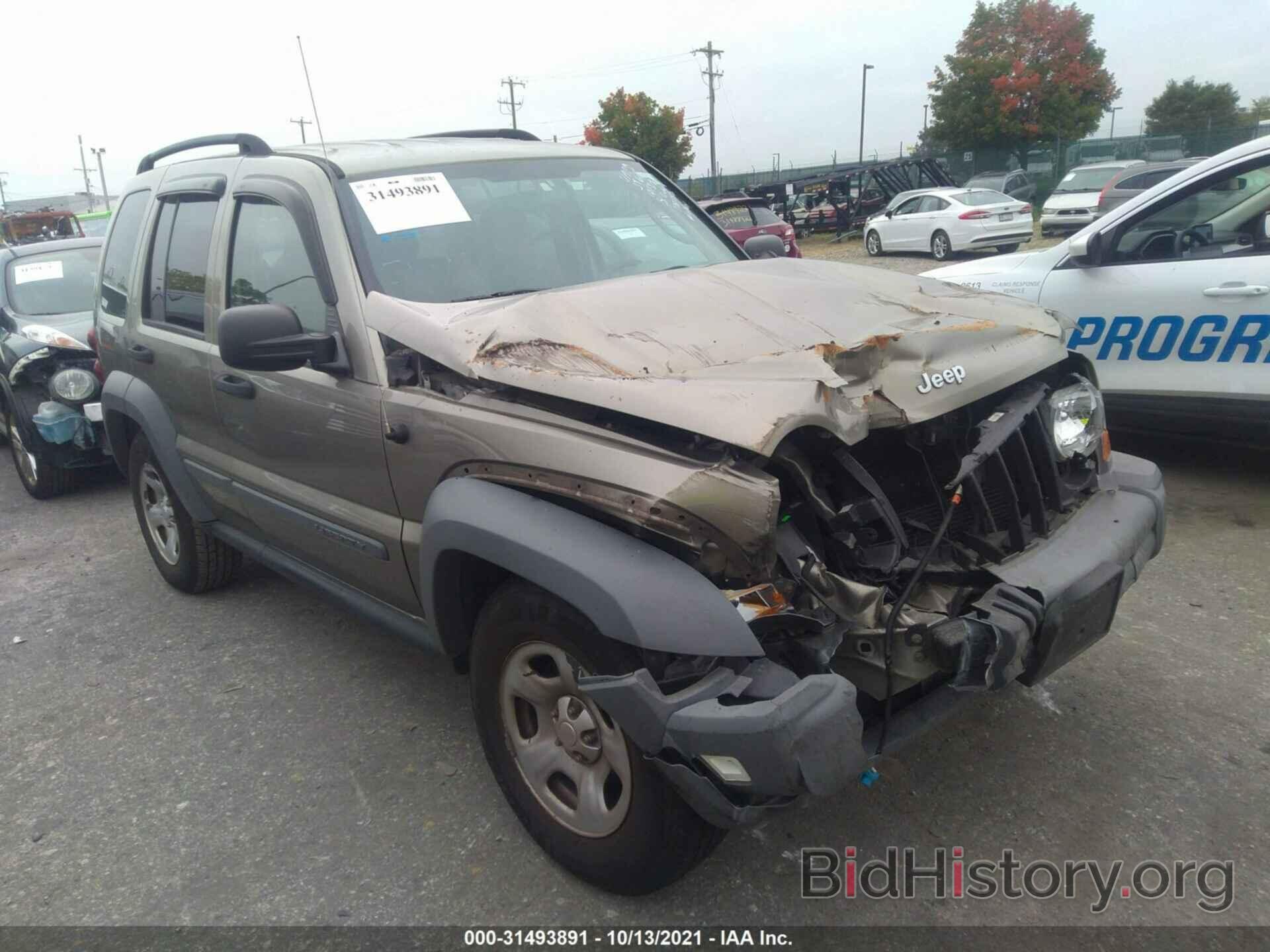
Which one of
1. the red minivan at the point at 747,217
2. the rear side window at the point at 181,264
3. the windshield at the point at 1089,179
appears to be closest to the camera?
the rear side window at the point at 181,264

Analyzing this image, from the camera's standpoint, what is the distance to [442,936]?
2.37 metres

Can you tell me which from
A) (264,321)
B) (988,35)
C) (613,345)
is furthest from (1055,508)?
(988,35)

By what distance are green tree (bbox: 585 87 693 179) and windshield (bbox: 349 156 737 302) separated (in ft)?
145

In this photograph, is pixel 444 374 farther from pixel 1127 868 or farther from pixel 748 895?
pixel 1127 868

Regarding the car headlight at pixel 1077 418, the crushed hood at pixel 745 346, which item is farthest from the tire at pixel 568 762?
the car headlight at pixel 1077 418

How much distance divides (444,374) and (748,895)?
164 centimetres

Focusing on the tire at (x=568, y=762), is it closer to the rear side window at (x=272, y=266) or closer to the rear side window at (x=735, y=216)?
the rear side window at (x=272, y=266)

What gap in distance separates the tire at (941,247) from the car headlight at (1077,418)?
→ 17.2 meters

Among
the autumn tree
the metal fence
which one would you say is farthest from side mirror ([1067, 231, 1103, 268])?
the autumn tree

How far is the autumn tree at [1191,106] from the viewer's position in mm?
54812

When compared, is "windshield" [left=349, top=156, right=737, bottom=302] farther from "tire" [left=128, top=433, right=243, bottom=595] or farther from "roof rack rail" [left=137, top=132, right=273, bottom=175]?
"tire" [left=128, top=433, right=243, bottom=595]

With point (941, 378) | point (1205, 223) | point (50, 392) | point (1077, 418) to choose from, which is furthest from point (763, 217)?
point (941, 378)

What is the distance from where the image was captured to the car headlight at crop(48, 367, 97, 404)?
6.35 metres

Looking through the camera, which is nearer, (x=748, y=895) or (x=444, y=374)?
(x=748, y=895)
